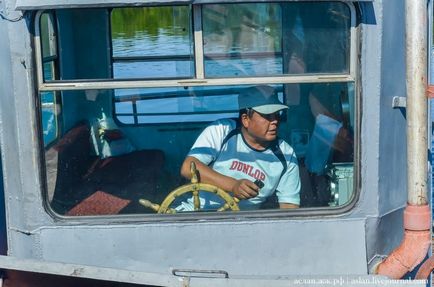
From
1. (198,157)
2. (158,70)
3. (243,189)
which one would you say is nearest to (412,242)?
(243,189)

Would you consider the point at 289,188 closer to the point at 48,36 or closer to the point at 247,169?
the point at 247,169

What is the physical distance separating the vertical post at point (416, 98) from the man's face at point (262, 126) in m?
0.61

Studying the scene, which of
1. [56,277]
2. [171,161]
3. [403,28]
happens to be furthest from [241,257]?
[403,28]

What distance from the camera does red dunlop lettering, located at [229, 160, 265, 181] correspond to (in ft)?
13.4

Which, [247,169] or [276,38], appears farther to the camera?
[247,169]

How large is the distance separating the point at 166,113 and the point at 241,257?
2.33 ft

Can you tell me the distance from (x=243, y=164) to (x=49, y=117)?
864 millimetres

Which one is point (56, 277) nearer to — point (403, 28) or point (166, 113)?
point (166, 113)

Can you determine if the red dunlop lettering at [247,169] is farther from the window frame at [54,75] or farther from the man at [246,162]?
the window frame at [54,75]

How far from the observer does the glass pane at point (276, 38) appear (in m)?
3.86

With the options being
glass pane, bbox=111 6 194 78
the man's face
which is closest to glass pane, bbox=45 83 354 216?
the man's face

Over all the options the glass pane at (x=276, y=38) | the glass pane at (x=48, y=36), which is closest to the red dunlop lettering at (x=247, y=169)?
the glass pane at (x=276, y=38)

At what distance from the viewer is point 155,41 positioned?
167 inches

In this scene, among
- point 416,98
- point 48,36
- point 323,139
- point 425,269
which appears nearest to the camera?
point 416,98
